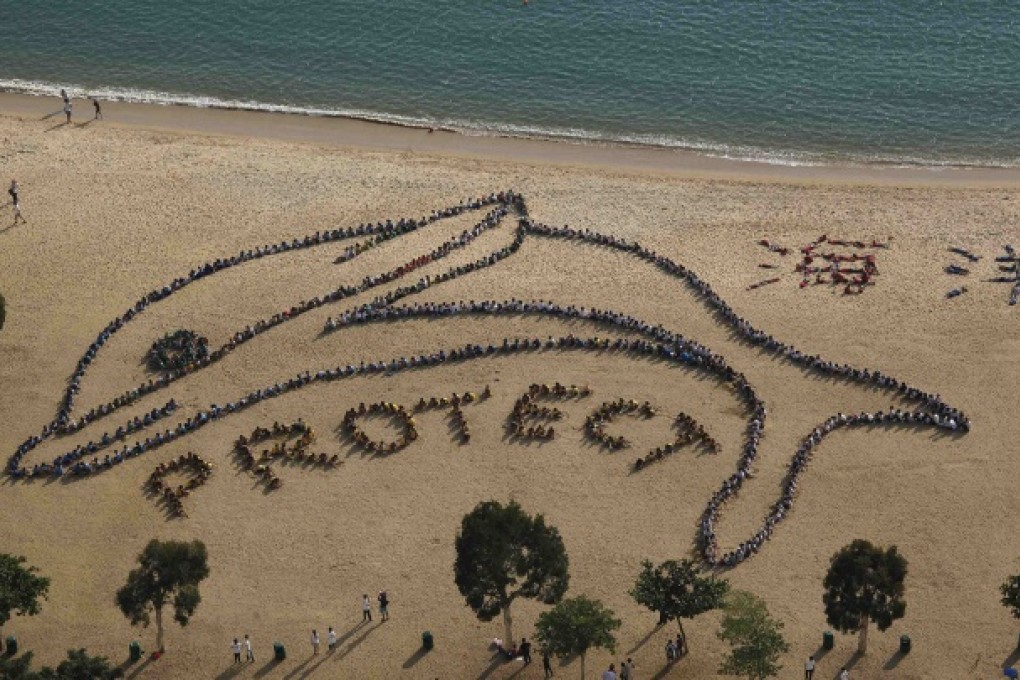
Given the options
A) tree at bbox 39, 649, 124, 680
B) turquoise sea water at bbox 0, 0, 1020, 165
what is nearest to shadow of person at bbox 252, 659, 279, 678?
tree at bbox 39, 649, 124, 680

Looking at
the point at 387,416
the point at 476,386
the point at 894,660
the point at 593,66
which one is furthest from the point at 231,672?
the point at 593,66

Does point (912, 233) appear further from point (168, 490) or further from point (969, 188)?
point (168, 490)

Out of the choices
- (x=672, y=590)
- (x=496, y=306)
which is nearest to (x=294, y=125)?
(x=496, y=306)

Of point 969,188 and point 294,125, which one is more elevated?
point 294,125

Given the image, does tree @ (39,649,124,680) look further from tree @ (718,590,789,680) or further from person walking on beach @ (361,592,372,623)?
tree @ (718,590,789,680)

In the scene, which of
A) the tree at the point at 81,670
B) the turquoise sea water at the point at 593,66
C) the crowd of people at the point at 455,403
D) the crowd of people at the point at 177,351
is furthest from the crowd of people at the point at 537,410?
the turquoise sea water at the point at 593,66

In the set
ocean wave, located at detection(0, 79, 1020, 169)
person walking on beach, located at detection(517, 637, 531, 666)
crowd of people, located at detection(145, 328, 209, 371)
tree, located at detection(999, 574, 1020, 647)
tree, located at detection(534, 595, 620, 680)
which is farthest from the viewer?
ocean wave, located at detection(0, 79, 1020, 169)

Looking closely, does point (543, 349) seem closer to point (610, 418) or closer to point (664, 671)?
point (610, 418)
